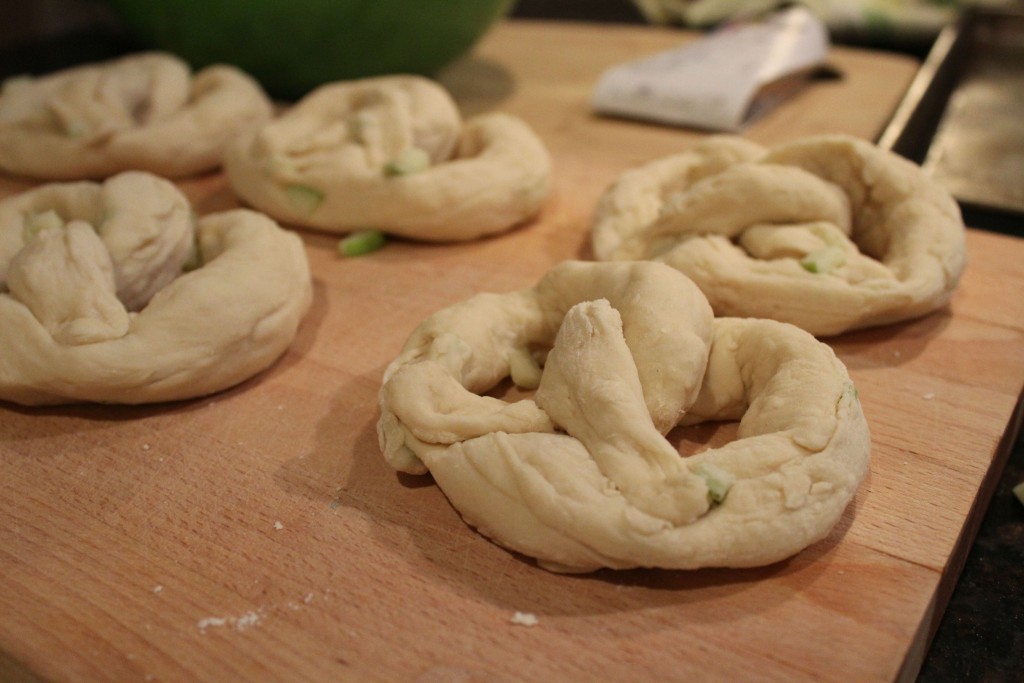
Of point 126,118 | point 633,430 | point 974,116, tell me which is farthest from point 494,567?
point 974,116

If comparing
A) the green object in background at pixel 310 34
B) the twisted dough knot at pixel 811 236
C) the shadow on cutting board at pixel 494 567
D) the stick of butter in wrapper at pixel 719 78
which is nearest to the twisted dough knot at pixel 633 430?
the shadow on cutting board at pixel 494 567

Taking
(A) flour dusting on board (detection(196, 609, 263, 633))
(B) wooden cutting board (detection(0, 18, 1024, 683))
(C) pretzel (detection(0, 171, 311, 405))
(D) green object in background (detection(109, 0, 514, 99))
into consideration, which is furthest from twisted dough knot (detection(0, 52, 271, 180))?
(A) flour dusting on board (detection(196, 609, 263, 633))

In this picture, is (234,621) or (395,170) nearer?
(234,621)

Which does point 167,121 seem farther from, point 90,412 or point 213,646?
point 213,646

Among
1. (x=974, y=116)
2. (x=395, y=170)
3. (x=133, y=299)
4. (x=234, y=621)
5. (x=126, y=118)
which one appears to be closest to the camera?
(x=234, y=621)

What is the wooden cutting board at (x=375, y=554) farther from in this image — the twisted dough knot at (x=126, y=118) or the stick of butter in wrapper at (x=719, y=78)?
the stick of butter in wrapper at (x=719, y=78)

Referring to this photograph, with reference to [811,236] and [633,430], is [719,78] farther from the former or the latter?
[633,430]
